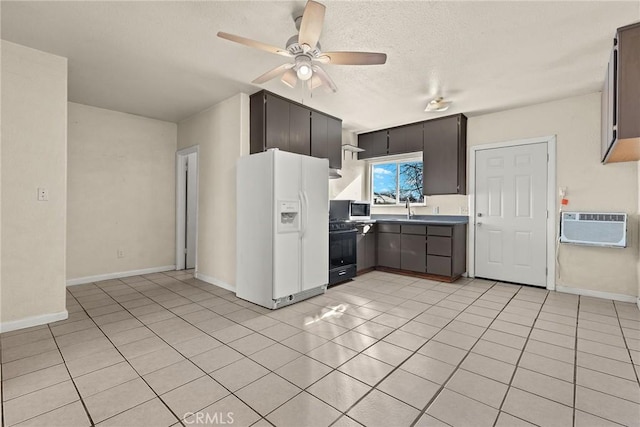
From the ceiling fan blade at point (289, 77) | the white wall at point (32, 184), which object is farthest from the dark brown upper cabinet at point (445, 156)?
the white wall at point (32, 184)

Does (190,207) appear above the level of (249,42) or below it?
below

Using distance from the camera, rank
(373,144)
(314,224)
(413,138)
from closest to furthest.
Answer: (314,224) < (413,138) < (373,144)

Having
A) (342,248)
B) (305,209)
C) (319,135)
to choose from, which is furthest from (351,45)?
(342,248)

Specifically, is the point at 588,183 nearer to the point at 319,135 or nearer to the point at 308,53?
the point at 319,135

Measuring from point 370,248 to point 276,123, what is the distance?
102 inches

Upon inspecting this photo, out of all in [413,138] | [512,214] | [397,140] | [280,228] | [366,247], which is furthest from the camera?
[397,140]

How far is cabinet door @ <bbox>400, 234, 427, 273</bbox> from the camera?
4590 millimetres

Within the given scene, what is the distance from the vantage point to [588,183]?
3752 mm

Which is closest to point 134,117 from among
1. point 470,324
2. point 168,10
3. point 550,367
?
point 168,10

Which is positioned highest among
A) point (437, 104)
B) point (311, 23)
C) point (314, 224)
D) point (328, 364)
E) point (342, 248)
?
point (437, 104)

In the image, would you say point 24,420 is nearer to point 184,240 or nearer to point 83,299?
point 83,299

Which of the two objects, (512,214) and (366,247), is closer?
(512,214)

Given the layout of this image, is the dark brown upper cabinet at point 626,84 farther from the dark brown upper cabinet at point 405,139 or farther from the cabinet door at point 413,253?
the dark brown upper cabinet at point 405,139

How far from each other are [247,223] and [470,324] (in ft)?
8.52
